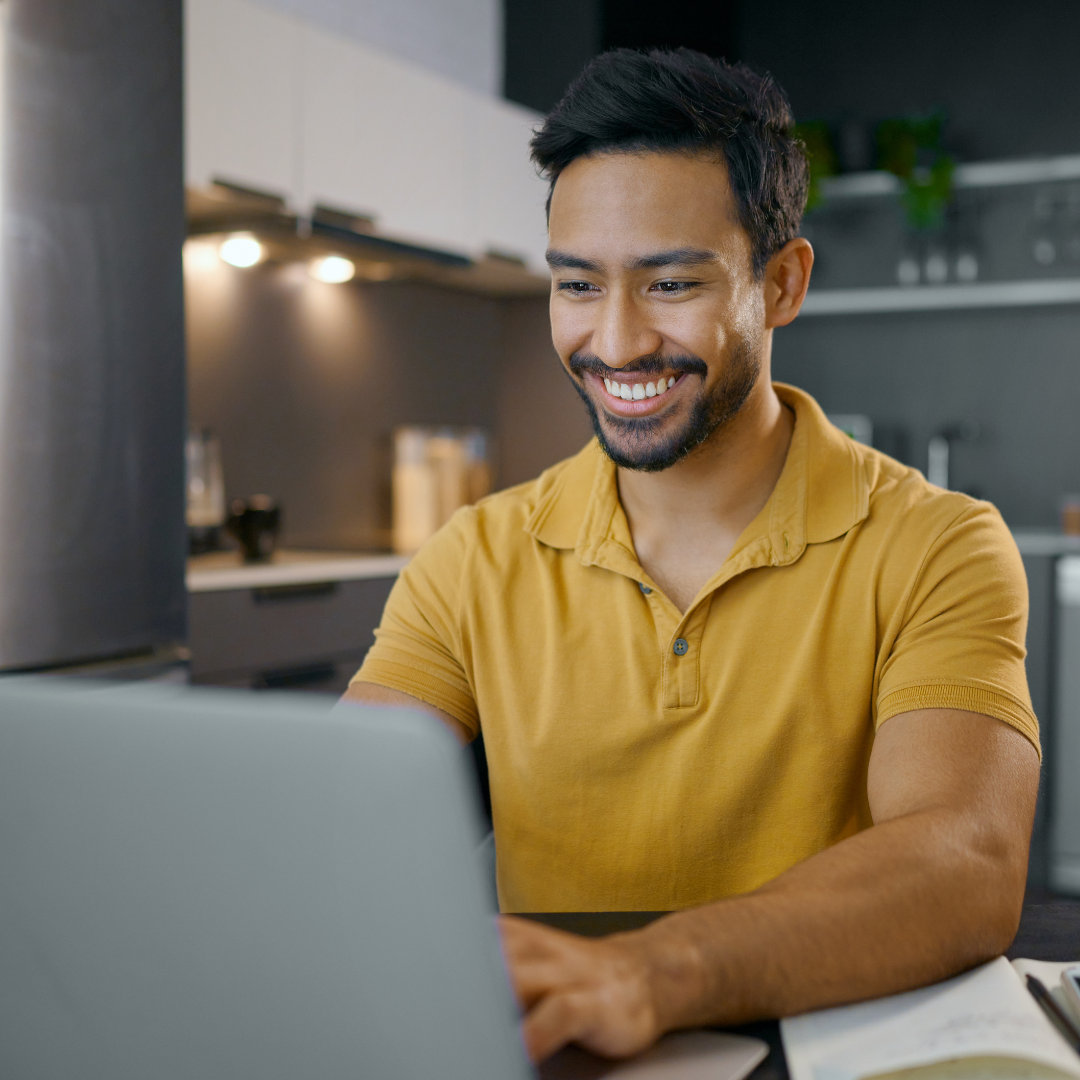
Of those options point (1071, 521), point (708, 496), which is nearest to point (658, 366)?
point (708, 496)

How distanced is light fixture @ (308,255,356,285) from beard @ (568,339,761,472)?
2294mm

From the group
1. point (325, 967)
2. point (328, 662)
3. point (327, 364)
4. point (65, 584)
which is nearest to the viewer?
point (325, 967)

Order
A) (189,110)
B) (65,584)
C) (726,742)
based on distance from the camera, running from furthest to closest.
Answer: (189,110)
(65,584)
(726,742)

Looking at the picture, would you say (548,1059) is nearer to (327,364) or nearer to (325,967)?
(325,967)

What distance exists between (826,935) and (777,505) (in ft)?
2.03

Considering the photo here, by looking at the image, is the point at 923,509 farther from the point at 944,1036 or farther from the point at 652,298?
the point at 944,1036

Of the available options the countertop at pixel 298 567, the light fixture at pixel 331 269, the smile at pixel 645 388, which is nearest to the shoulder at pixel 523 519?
the smile at pixel 645 388

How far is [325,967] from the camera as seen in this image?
507 mm

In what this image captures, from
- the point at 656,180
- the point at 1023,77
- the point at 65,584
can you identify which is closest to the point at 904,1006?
the point at 656,180

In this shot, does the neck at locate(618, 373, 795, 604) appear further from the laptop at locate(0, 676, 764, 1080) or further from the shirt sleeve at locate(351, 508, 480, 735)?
the laptop at locate(0, 676, 764, 1080)

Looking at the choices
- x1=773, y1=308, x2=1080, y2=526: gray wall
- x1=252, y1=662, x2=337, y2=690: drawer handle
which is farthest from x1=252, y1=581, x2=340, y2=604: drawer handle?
x1=773, y1=308, x2=1080, y2=526: gray wall

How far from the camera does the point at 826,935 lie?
0.78 m

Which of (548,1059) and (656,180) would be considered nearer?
(548,1059)

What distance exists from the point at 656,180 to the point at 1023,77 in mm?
3745
